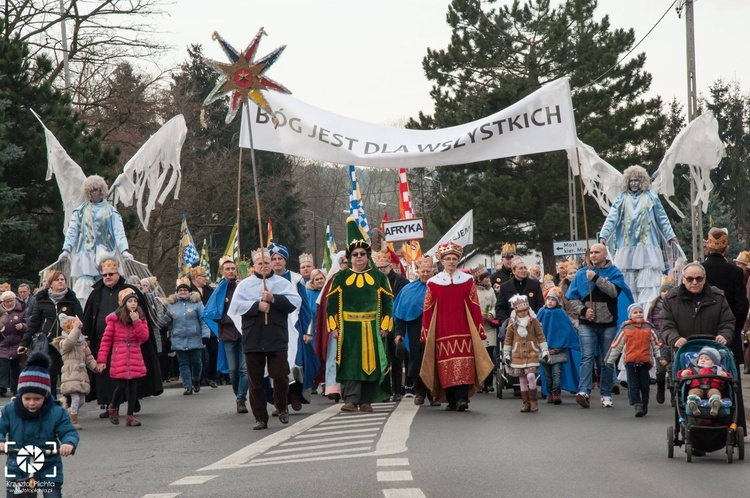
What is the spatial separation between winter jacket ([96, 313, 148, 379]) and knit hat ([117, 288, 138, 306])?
178 mm

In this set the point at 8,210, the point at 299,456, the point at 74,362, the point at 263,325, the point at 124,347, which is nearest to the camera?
the point at 299,456

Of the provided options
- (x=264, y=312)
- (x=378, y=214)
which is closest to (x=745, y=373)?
(x=264, y=312)

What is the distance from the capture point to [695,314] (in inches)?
433

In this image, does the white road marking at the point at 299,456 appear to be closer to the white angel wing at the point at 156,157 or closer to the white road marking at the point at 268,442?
the white road marking at the point at 268,442

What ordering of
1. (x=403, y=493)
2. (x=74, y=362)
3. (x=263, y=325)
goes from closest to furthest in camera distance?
(x=403, y=493), (x=263, y=325), (x=74, y=362)

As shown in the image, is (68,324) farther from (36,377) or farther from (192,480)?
(36,377)

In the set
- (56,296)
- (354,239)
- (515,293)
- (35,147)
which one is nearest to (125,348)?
(56,296)

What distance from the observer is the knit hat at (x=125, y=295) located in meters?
14.7

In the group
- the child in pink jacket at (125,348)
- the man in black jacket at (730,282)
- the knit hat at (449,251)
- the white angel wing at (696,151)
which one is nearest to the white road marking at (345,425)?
the knit hat at (449,251)

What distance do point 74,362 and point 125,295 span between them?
2.99 ft

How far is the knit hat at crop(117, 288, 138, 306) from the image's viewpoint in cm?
1470

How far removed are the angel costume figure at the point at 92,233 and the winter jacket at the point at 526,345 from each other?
5188mm

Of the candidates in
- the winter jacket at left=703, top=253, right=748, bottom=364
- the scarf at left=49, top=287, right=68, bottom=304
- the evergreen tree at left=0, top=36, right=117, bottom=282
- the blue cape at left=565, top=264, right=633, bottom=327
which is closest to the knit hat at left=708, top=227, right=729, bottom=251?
the winter jacket at left=703, top=253, right=748, bottom=364

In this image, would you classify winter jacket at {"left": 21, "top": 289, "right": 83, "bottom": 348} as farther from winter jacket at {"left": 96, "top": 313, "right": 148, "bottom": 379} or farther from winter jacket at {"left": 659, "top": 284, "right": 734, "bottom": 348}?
winter jacket at {"left": 659, "top": 284, "right": 734, "bottom": 348}
